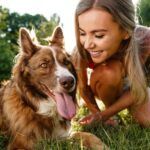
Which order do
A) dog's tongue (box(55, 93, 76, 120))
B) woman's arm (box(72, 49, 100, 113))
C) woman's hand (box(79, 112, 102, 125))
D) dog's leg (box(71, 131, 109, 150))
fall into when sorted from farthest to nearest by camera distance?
woman's hand (box(79, 112, 102, 125)), woman's arm (box(72, 49, 100, 113)), dog's tongue (box(55, 93, 76, 120)), dog's leg (box(71, 131, 109, 150))

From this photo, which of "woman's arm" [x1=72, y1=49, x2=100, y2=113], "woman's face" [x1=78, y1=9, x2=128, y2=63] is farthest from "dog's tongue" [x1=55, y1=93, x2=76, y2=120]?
"woman's face" [x1=78, y1=9, x2=128, y2=63]

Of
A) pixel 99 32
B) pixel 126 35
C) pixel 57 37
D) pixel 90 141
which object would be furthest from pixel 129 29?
pixel 90 141

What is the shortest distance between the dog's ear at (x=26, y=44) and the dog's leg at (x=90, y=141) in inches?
36.9

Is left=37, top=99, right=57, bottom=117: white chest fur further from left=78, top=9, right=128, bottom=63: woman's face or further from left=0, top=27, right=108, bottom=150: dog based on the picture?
left=78, top=9, right=128, bottom=63: woman's face

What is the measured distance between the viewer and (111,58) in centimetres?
565

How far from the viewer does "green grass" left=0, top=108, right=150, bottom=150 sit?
487 centimetres

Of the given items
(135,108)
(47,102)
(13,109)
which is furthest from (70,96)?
(135,108)

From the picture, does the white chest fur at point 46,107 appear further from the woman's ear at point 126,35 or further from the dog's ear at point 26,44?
the woman's ear at point 126,35

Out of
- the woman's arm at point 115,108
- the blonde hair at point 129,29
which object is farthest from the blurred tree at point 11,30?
the blonde hair at point 129,29

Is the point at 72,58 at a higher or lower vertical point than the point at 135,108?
higher

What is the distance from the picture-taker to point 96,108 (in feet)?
19.9

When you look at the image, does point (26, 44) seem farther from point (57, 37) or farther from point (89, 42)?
point (89, 42)

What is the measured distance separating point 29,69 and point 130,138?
4.13ft

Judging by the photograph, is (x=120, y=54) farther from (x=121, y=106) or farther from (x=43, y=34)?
(x=43, y=34)
